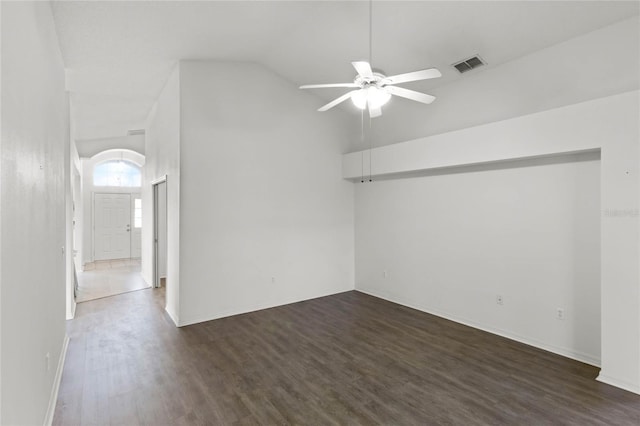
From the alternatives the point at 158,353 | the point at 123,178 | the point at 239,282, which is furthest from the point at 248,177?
the point at 123,178

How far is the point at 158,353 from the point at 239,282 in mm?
1512

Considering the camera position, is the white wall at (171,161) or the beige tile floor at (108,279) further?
the beige tile floor at (108,279)

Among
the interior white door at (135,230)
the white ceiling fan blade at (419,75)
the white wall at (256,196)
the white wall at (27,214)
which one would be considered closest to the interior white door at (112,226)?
the interior white door at (135,230)

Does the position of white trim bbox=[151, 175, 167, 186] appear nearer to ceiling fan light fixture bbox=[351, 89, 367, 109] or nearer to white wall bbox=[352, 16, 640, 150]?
ceiling fan light fixture bbox=[351, 89, 367, 109]

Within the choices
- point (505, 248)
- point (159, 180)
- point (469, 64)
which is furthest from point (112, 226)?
point (505, 248)

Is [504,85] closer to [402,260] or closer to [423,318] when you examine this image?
[402,260]

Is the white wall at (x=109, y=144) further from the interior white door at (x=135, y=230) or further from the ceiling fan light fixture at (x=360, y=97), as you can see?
the ceiling fan light fixture at (x=360, y=97)

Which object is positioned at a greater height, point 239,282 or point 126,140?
point 126,140

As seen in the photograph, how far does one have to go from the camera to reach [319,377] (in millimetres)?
3043

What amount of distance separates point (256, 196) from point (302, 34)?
92.3 inches

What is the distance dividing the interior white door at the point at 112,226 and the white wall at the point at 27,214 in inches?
304

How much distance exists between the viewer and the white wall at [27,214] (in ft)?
4.53

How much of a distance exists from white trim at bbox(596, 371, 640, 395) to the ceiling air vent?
3445mm

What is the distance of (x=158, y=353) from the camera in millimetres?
3533
